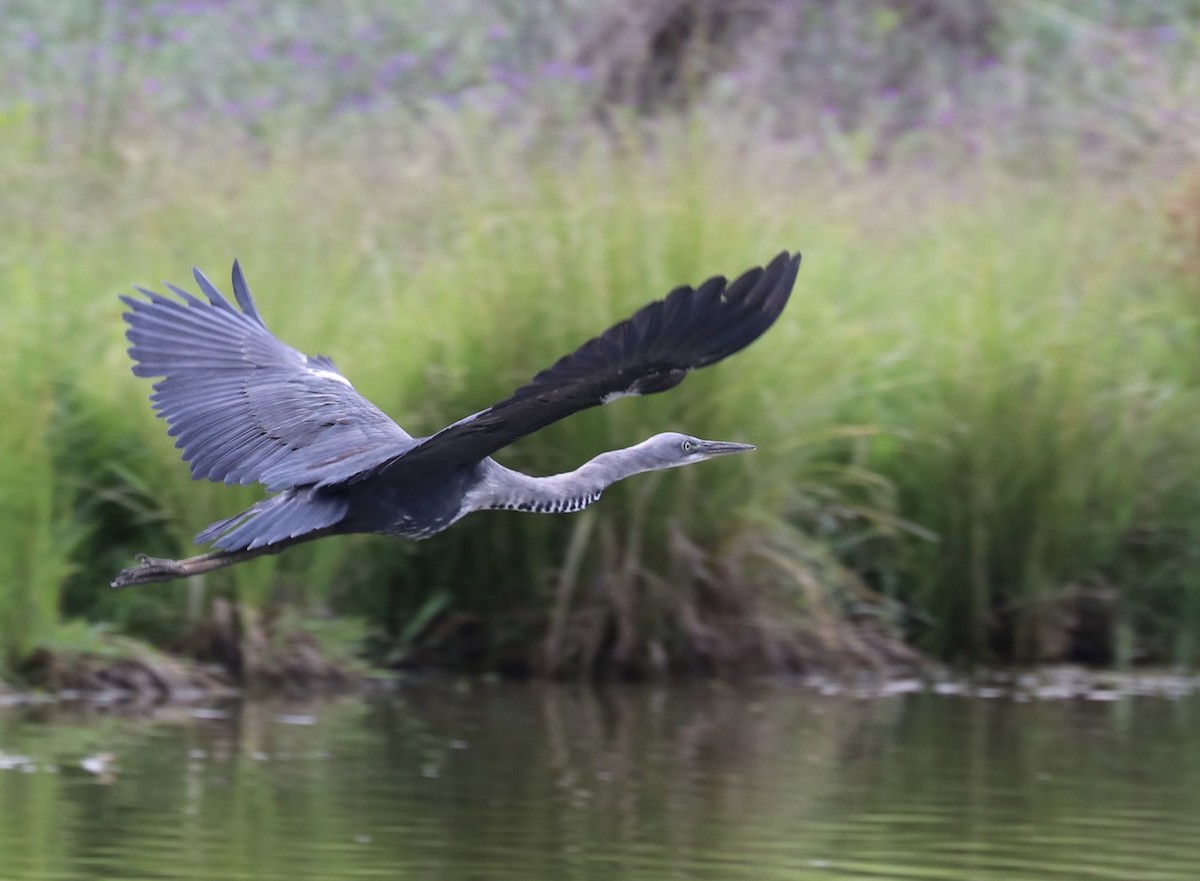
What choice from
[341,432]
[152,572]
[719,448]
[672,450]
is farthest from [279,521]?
[719,448]

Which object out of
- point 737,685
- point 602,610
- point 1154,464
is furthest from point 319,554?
point 1154,464

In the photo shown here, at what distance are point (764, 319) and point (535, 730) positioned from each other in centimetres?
313

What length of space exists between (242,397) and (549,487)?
3.03 feet

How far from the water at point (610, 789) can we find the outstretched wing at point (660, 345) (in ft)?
4.59

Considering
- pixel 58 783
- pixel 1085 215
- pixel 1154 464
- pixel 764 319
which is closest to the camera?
pixel 764 319

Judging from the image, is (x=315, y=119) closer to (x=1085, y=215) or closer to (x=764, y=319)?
(x=1085, y=215)

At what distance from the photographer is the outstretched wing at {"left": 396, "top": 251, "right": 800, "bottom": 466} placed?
12.8 ft

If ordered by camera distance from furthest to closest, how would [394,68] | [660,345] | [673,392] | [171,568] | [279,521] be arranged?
[394,68] < [673,392] < [171,568] < [279,521] < [660,345]

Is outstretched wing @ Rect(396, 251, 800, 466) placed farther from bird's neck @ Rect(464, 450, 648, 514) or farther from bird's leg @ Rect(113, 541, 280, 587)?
bird's leg @ Rect(113, 541, 280, 587)

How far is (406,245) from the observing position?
9508mm

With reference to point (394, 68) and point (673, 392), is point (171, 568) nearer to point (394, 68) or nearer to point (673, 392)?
point (673, 392)

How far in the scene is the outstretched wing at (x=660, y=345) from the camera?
12.8ft

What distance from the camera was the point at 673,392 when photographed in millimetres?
7648

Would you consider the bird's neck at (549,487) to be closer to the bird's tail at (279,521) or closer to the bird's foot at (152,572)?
the bird's tail at (279,521)
